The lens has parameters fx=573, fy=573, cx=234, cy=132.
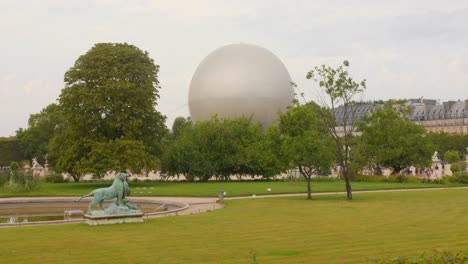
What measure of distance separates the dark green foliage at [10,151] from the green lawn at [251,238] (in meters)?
72.4

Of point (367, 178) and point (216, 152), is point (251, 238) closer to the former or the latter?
point (367, 178)

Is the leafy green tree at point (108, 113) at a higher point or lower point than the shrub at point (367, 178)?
higher

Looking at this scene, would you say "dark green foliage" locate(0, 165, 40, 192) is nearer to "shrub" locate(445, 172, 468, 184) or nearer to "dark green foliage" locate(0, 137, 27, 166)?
"shrub" locate(445, 172, 468, 184)

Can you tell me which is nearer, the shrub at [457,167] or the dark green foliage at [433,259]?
the dark green foliage at [433,259]

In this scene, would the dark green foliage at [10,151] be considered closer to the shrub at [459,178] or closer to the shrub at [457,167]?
the shrub at [457,167]

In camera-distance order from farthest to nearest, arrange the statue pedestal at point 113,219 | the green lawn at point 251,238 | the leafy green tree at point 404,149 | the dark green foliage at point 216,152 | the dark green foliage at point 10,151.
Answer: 1. the dark green foliage at point 10,151
2. the dark green foliage at point 216,152
3. the leafy green tree at point 404,149
4. the statue pedestal at point 113,219
5. the green lawn at point 251,238

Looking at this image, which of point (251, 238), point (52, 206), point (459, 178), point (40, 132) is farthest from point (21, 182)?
point (459, 178)

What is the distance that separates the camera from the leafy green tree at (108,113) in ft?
160

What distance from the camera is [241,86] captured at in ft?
264

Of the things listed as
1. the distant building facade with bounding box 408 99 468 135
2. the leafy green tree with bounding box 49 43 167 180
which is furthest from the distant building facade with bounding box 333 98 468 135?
the leafy green tree with bounding box 49 43 167 180

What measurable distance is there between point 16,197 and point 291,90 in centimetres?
5201

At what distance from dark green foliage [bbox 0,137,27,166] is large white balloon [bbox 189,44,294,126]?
1133 inches

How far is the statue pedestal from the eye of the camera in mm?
21875

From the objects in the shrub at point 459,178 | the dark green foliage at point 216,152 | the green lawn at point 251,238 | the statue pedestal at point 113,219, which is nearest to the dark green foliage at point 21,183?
the dark green foliage at point 216,152
